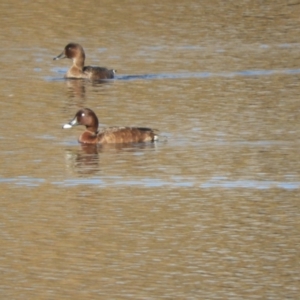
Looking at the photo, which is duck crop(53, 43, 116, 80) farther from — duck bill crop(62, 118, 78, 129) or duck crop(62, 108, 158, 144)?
duck crop(62, 108, 158, 144)

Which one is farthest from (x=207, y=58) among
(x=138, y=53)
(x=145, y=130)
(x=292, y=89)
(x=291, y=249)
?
(x=291, y=249)

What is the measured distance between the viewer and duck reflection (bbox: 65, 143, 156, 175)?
12.7m

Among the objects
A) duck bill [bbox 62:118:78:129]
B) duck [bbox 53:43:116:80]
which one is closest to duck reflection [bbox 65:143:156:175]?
duck bill [bbox 62:118:78:129]

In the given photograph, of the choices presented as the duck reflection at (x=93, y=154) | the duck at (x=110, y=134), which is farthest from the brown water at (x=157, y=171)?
the duck at (x=110, y=134)

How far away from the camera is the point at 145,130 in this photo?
1404 cm

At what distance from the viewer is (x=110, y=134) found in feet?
46.3

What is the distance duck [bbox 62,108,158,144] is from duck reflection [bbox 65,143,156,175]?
59 mm

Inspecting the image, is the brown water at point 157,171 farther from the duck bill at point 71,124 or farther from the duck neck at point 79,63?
the duck neck at point 79,63

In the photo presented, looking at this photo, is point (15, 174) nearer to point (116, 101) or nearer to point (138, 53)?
point (116, 101)

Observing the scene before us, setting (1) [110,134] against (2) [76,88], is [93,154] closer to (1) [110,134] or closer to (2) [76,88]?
(1) [110,134]

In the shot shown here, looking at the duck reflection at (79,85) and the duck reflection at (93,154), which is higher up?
the duck reflection at (79,85)

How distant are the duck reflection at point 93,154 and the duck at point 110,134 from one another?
6 cm

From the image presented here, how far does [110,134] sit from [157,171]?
1842mm

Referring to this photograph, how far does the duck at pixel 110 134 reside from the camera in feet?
46.1
